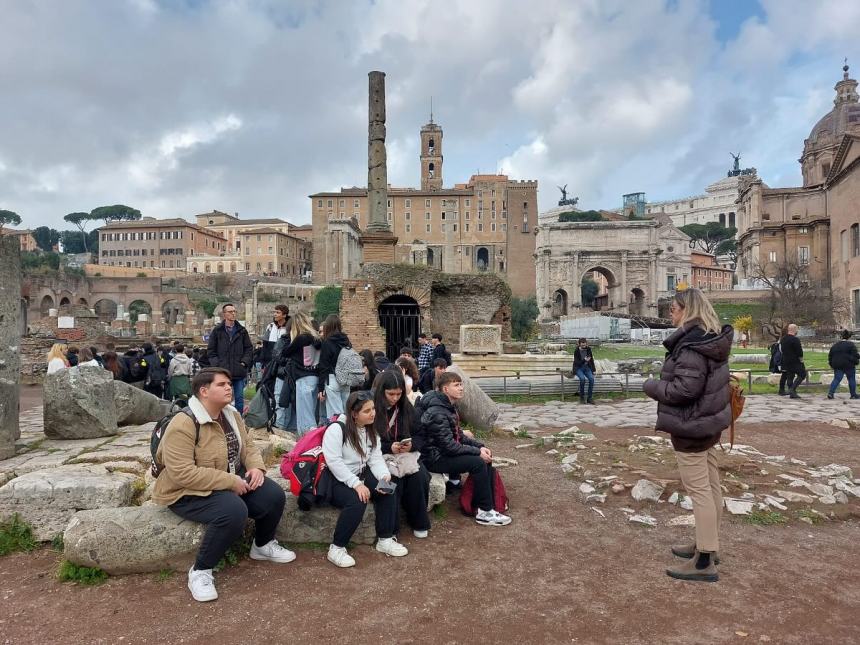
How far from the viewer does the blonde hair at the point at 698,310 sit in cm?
342

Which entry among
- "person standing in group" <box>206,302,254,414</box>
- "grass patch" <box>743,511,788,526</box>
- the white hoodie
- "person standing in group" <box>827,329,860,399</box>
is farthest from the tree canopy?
the white hoodie

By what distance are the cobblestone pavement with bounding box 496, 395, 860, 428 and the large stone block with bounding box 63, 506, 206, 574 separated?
5.98 m

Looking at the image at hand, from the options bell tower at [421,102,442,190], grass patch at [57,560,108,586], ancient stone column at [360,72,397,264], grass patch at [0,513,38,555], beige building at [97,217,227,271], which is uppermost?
bell tower at [421,102,442,190]

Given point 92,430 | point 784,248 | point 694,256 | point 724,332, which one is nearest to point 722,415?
point 724,332

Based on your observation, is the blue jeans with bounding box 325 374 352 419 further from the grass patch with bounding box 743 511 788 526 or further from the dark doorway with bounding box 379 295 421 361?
the dark doorway with bounding box 379 295 421 361

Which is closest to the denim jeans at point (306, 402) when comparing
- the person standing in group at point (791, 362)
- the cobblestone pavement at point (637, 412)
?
the cobblestone pavement at point (637, 412)

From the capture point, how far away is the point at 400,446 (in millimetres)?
4125

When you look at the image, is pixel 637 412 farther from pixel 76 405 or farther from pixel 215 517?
pixel 76 405

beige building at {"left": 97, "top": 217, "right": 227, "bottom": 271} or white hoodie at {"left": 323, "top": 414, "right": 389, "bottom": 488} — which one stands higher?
beige building at {"left": 97, "top": 217, "right": 227, "bottom": 271}

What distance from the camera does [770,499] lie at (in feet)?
15.6

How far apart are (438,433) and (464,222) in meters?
75.4

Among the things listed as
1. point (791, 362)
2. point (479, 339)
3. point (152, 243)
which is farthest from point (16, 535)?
point (152, 243)

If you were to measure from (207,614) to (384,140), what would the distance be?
50.8ft

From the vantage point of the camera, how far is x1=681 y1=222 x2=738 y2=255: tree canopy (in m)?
92.2
